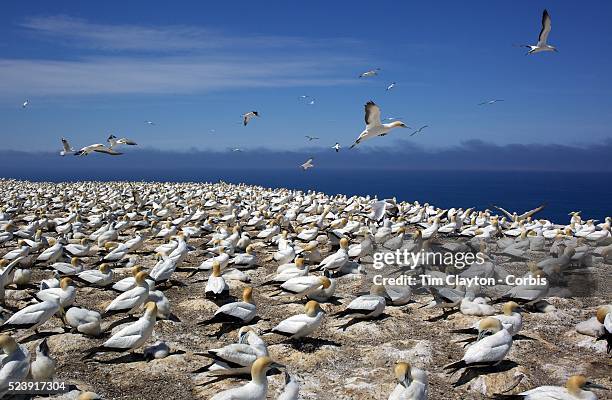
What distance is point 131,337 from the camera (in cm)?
736

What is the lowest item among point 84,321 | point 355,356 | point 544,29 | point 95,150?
point 355,356

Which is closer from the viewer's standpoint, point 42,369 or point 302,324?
point 42,369

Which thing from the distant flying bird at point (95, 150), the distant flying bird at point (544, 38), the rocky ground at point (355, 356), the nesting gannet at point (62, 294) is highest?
the distant flying bird at point (544, 38)

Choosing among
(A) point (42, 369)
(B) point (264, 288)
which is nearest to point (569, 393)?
(A) point (42, 369)

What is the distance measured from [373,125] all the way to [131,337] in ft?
26.6

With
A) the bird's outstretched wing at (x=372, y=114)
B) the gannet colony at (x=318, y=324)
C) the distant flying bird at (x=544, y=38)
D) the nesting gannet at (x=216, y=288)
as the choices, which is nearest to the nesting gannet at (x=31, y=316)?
the gannet colony at (x=318, y=324)

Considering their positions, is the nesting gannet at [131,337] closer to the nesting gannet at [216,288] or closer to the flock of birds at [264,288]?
the flock of birds at [264,288]

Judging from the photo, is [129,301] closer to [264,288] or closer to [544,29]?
[264,288]

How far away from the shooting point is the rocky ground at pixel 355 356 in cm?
670

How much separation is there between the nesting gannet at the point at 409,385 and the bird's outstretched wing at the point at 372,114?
304 inches

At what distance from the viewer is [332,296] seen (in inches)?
424

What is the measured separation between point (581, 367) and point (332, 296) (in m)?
4.95

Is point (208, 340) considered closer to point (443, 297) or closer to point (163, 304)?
point (163, 304)

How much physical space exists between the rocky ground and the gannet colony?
3 centimetres
